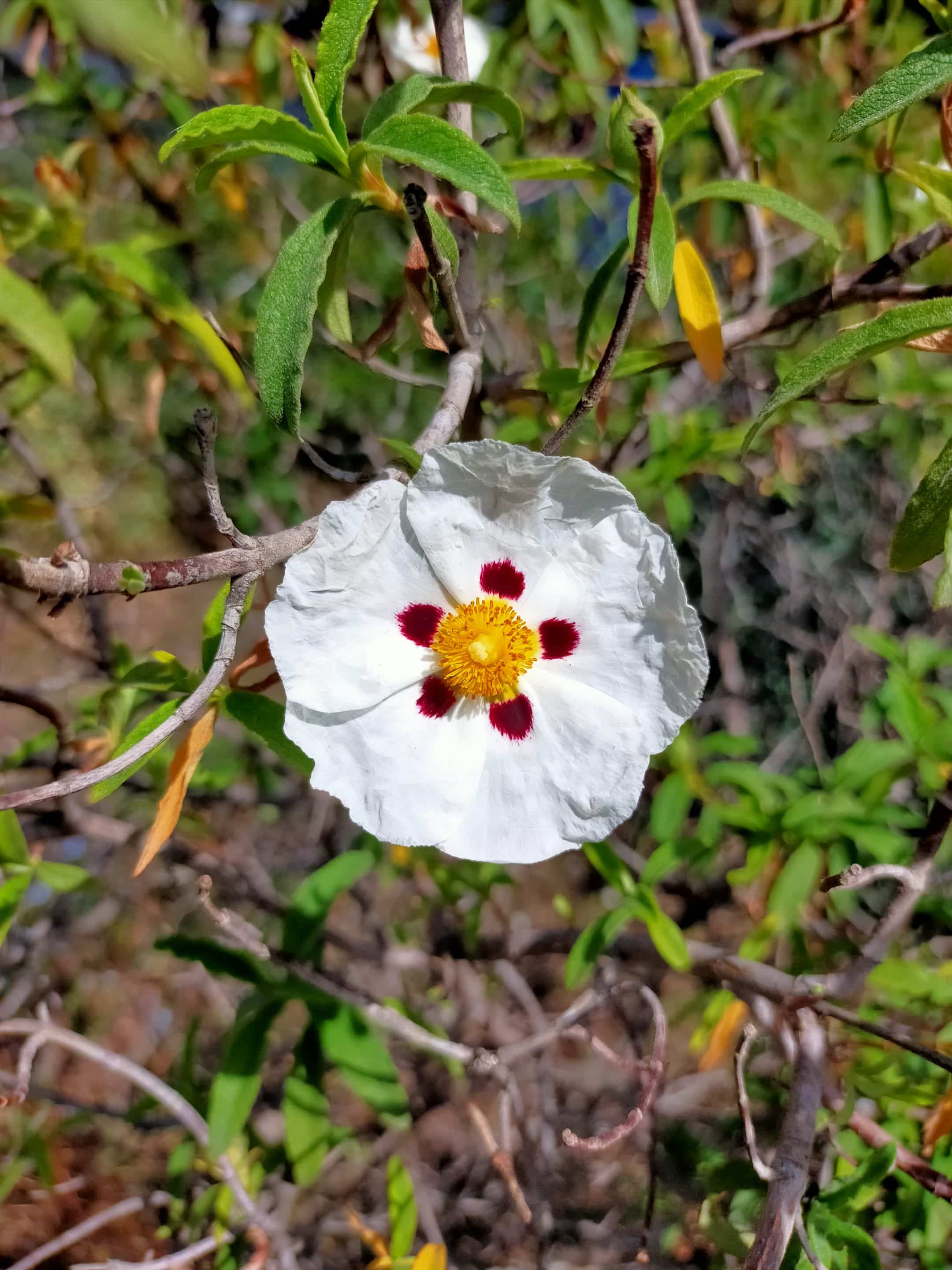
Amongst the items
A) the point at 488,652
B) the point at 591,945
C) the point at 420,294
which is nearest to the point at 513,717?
the point at 488,652

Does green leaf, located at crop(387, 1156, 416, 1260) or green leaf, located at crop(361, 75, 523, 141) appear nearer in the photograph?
green leaf, located at crop(361, 75, 523, 141)

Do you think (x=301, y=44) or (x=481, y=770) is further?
(x=301, y=44)

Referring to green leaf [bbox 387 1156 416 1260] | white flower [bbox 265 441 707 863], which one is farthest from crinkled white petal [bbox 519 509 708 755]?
green leaf [bbox 387 1156 416 1260]

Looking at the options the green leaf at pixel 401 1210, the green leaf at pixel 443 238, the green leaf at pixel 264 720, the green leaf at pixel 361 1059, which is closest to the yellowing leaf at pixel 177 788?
the green leaf at pixel 264 720

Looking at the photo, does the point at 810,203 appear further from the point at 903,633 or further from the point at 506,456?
the point at 506,456

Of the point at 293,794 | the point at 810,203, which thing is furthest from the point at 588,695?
the point at 810,203

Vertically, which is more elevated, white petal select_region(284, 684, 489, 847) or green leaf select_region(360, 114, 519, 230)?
green leaf select_region(360, 114, 519, 230)

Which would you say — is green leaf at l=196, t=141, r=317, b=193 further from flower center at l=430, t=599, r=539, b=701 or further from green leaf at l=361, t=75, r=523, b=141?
flower center at l=430, t=599, r=539, b=701
